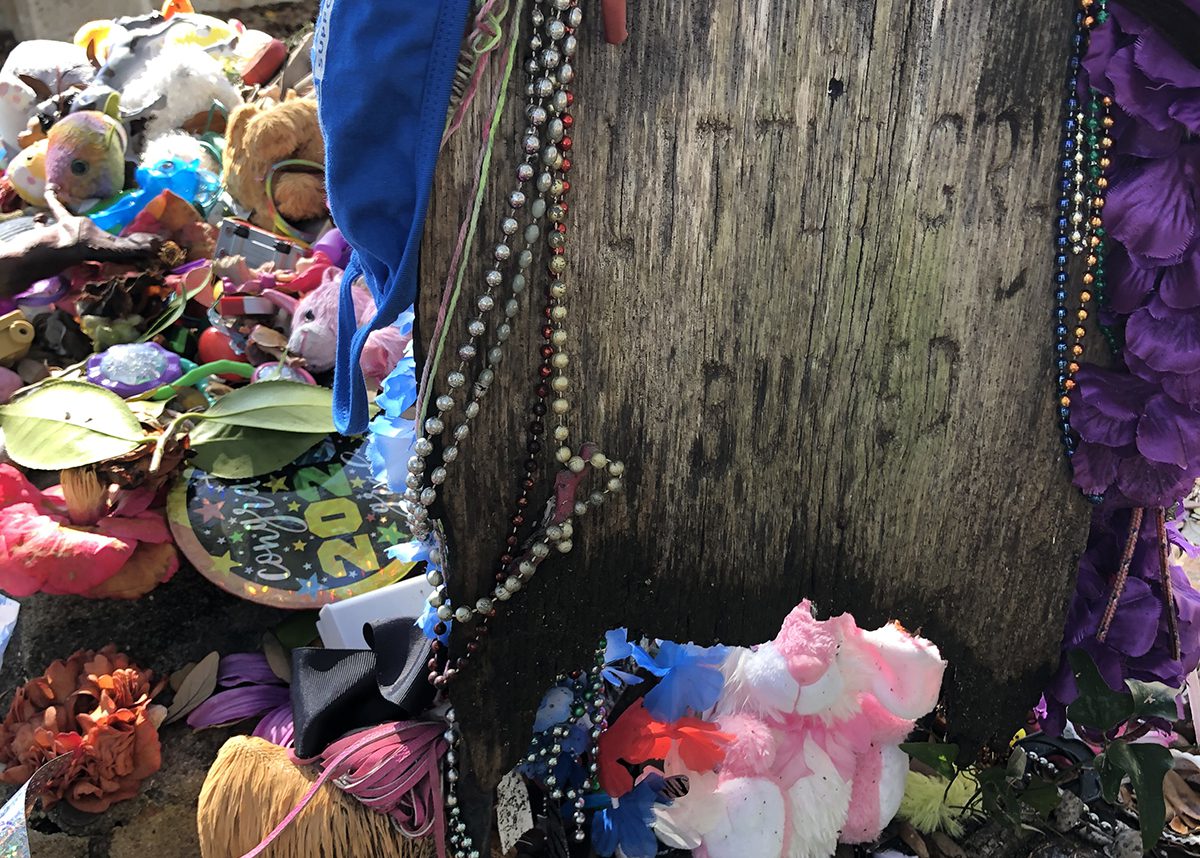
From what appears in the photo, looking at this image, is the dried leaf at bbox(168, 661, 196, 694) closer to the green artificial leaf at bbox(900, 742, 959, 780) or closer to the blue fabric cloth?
the blue fabric cloth

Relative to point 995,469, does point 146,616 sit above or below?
below

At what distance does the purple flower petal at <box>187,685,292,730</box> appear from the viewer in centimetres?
172

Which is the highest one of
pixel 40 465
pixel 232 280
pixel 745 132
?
pixel 745 132

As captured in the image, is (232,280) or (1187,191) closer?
(1187,191)

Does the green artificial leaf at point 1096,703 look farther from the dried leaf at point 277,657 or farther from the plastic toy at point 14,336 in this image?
the plastic toy at point 14,336

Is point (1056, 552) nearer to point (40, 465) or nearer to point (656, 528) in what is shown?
point (656, 528)

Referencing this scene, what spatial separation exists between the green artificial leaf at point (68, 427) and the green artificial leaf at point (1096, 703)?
1.70 m

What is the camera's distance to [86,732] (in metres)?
1.58

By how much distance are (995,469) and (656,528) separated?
0.49 metres

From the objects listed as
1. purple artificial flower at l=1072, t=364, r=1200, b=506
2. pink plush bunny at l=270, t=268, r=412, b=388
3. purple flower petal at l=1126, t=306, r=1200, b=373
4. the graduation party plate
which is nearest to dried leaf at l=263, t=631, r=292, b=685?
the graduation party plate

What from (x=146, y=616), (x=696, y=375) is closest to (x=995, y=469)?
(x=696, y=375)

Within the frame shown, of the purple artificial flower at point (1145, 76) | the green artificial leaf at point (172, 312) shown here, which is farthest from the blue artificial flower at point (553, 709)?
the green artificial leaf at point (172, 312)

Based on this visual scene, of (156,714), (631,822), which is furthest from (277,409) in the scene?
(631,822)

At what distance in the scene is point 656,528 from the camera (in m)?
1.29
